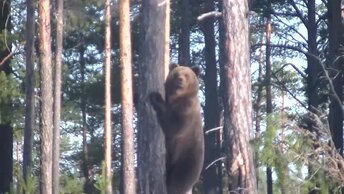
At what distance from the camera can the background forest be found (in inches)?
542

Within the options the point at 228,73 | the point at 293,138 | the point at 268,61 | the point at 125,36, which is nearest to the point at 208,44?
the point at 268,61

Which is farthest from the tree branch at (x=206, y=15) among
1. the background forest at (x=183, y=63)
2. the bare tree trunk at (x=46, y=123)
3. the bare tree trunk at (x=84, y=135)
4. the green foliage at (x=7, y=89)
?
the bare tree trunk at (x=84, y=135)

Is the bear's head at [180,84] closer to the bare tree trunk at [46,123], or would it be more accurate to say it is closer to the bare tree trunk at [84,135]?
the bare tree trunk at [46,123]

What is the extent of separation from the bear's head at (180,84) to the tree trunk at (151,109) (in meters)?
0.16

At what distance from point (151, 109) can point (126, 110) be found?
22.1 meters

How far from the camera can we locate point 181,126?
1331 centimetres

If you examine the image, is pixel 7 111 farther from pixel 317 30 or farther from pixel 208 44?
pixel 208 44

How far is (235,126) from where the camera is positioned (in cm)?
1641

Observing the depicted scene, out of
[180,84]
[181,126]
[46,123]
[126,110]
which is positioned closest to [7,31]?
Answer: [46,123]

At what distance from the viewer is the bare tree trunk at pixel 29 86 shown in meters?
28.1

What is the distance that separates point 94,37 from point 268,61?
27.3ft

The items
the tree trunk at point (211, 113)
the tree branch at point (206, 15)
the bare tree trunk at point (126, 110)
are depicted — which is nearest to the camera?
the tree branch at point (206, 15)

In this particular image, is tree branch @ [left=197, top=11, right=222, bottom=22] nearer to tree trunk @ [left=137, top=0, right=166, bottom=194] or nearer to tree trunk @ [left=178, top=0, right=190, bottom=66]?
tree trunk @ [left=137, top=0, right=166, bottom=194]

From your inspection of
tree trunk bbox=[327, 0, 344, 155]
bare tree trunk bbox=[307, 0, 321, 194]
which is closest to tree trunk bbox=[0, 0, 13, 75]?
tree trunk bbox=[327, 0, 344, 155]
